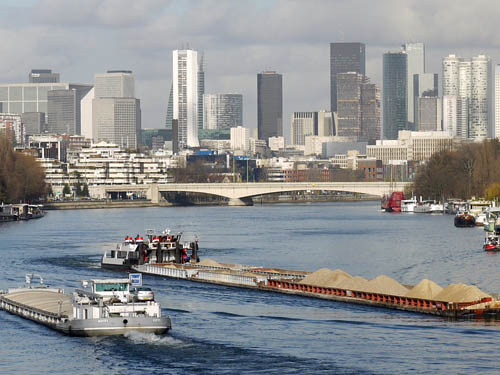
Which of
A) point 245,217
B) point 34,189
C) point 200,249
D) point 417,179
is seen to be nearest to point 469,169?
point 417,179

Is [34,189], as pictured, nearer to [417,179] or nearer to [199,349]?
[417,179]

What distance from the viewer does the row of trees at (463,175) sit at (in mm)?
137875

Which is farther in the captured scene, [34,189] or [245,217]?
[34,189]

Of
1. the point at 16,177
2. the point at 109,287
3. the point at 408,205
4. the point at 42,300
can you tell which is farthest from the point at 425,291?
the point at 16,177

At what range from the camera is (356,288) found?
51375 millimetres

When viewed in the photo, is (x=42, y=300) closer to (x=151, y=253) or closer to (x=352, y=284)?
(x=352, y=284)

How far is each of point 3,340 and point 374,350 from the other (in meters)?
12.8

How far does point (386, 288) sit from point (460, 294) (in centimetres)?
412

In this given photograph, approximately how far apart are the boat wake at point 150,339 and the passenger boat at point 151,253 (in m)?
27.0

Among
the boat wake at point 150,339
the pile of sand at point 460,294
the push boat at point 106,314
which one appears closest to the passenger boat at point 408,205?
the pile of sand at point 460,294

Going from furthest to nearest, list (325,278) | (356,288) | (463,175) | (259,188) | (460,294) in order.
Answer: (259,188)
(463,175)
(325,278)
(356,288)
(460,294)

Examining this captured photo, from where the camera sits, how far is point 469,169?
148 metres

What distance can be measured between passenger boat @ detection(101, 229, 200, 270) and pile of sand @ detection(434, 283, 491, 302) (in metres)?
23.9

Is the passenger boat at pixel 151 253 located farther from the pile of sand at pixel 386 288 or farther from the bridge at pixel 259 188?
the bridge at pixel 259 188
